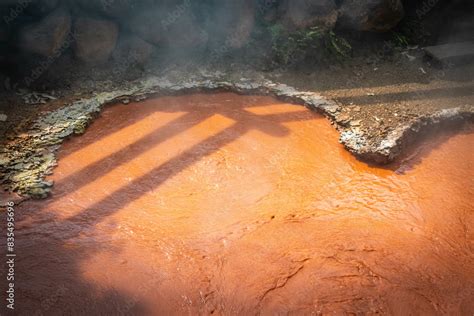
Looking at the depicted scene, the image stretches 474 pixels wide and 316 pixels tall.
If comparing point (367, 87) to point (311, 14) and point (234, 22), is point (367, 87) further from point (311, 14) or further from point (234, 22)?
point (234, 22)

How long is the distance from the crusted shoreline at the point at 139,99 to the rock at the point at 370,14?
2421 millimetres

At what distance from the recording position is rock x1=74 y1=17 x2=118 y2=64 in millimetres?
6891

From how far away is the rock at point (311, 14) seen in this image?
7.49 m

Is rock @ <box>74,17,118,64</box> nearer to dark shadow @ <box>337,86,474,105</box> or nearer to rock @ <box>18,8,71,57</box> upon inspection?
rock @ <box>18,8,71,57</box>

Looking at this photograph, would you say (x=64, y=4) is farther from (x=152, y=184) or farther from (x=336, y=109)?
(x=336, y=109)

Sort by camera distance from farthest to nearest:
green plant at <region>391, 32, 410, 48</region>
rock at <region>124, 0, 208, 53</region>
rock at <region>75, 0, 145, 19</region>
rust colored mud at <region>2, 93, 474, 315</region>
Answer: green plant at <region>391, 32, 410, 48</region>, rock at <region>124, 0, 208, 53</region>, rock at <region>75, 0, 145, 19</region>, rust colored mud at <region>2, 93, 474, 315</region>

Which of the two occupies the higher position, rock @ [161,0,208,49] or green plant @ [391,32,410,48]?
green plant @ [391,32,410,48]

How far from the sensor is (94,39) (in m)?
7.00

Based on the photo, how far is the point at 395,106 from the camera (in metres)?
6.20

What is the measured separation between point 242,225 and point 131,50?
5147mm

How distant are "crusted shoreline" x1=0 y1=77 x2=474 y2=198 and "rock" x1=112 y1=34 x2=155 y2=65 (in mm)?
681

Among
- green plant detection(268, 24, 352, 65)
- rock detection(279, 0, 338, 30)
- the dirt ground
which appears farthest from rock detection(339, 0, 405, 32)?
the dirt ground

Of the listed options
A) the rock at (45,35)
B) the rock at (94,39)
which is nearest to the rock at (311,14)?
the rock at (94,39)

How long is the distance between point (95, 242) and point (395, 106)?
559cm
